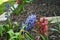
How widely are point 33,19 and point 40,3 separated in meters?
2.74

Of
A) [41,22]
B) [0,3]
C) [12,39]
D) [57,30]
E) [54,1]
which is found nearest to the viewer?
[41,22]

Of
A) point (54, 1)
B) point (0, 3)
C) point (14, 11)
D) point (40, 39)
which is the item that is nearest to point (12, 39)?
point (40, 39)

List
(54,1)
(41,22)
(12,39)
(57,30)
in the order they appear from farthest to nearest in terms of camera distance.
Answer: (54,1) < (57,30) < (12,39) < (41,22)

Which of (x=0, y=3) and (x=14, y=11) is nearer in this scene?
(x=14, y=11)

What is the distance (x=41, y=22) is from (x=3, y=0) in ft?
12.2

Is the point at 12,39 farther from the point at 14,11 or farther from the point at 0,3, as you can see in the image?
the point at 0,3

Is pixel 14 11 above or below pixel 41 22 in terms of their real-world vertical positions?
below

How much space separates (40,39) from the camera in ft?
10.3

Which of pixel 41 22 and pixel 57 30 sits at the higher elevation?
pixel 41 22

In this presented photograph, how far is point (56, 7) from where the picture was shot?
5359 millimetres

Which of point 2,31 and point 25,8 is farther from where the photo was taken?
point 25,8

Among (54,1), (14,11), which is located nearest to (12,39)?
(14,11)

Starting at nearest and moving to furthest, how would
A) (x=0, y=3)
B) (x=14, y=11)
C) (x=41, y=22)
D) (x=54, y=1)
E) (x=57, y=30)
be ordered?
(x=41, y=22)
(x=57, y=30)
(x=14, y=11)
(x=54, y=1)
(x=0, y=3)

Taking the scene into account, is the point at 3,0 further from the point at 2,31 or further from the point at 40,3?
the point at 2,31
